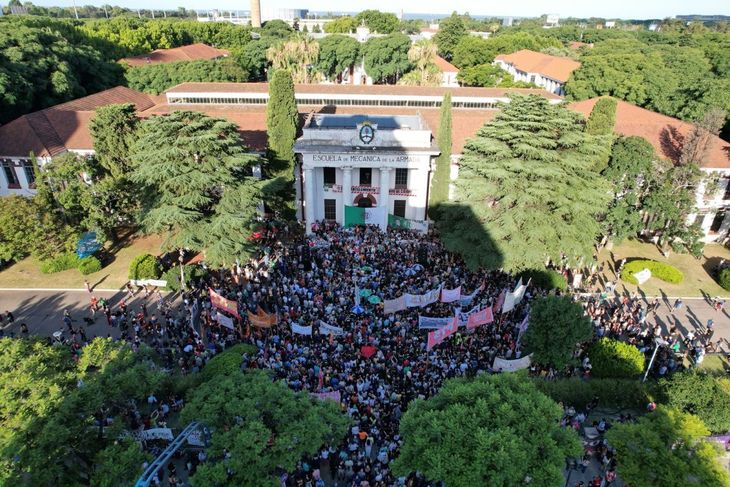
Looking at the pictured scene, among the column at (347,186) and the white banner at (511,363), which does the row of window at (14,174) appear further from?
the white banner at (511,363)

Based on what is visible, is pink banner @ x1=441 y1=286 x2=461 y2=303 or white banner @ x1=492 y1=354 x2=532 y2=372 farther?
pink banner @ x1=441 y1=286 x2=461 y2=303

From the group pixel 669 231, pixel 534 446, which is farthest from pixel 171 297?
pixel 669 231

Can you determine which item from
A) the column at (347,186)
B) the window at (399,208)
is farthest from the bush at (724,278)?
the column at (347,186)

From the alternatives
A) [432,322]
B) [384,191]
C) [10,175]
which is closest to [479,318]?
[432,322]

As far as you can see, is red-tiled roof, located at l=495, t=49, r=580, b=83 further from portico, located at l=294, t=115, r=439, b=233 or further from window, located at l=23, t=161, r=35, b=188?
window, located at l=23, t=161, r=35, b=188

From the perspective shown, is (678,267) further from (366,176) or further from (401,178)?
(366,176)

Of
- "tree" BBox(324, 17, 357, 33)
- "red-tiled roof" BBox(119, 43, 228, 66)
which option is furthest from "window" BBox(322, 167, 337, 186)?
"tree" BBox(324, 17, 357, 33)
